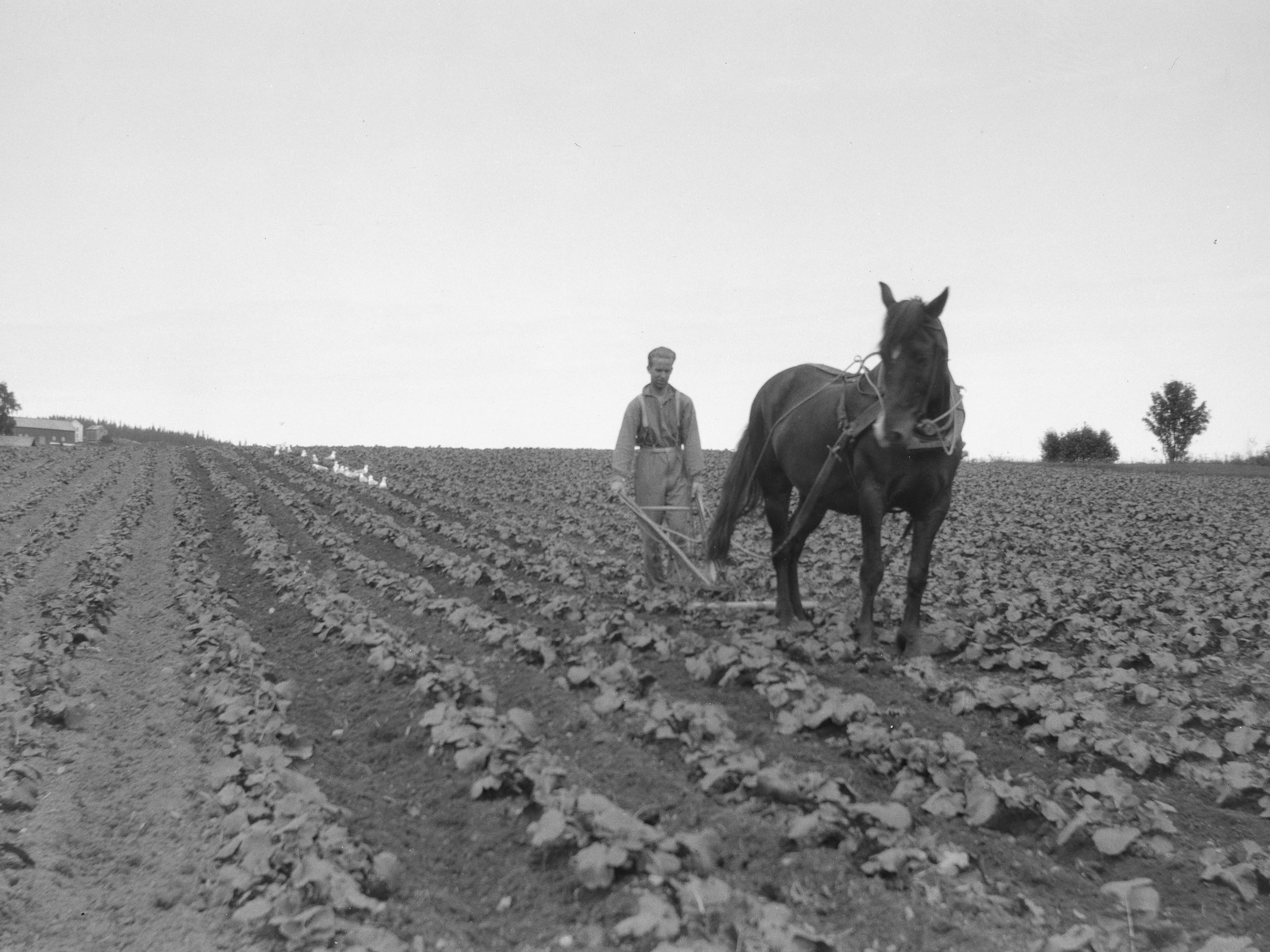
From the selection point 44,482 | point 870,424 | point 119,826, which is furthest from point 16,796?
point 44,482

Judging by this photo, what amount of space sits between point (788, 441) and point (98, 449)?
137 feet

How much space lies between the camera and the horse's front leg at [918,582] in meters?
7.18

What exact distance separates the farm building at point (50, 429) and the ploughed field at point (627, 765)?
282 feet

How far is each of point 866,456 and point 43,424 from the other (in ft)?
332

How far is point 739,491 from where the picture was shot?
8.94m

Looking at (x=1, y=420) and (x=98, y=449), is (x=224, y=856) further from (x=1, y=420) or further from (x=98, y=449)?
(x=1, y=420)

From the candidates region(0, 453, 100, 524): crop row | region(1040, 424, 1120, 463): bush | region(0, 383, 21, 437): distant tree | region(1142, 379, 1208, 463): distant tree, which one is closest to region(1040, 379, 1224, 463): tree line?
region(1142, 379, 1208, 463): distant tree

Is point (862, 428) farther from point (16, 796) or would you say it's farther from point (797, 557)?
point (16, 796)

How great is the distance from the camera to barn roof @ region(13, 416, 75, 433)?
90250 millimetres

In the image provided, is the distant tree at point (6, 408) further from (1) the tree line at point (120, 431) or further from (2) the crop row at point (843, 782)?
(2) the crop row at point (843, 782)

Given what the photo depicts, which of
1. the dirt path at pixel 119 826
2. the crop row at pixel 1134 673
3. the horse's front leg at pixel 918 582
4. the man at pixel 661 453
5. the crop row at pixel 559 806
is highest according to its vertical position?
the man at pixel 661 453

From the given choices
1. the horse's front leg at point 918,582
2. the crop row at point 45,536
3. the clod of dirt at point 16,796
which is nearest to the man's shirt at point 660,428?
the horse's front leg at point 918,582

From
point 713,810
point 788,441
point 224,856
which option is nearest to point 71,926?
point 224,856

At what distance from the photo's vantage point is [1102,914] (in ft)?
12.2
